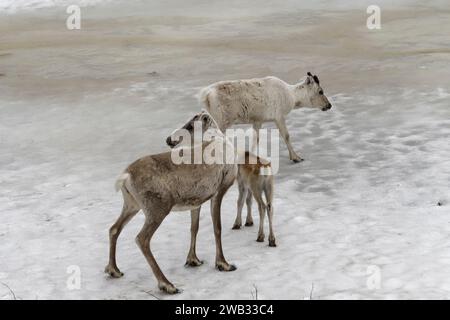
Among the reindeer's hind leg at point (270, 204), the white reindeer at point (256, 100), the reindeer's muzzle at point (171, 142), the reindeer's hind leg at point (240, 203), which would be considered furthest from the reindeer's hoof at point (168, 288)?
the white reindeer at point (256, 100)

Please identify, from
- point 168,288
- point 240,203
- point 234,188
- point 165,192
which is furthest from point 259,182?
point 234,188

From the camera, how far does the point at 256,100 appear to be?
1055 cm

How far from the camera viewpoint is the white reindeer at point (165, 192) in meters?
6.37

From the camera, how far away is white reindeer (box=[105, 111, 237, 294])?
637 cm

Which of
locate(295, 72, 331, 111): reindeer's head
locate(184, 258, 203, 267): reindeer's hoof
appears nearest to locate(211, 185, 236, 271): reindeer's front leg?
locate(184, 258, 203, 267): reindeer's hoof

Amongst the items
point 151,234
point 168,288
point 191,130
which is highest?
point 191,130

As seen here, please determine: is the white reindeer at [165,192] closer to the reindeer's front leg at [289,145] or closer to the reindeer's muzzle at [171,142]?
the reindeer's muzzle at [171,142]

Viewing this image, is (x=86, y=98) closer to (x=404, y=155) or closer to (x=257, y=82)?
(x=257, y=82)

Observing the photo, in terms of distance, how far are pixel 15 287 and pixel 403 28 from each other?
53.5ft

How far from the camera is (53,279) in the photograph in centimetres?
680

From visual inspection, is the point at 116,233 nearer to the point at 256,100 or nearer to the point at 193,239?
the point at 193,239

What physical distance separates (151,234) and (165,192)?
0.41 m

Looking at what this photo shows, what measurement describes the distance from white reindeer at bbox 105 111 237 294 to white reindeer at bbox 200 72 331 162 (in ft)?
10.6

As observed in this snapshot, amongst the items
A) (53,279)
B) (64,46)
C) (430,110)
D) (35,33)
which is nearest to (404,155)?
(430,110)
